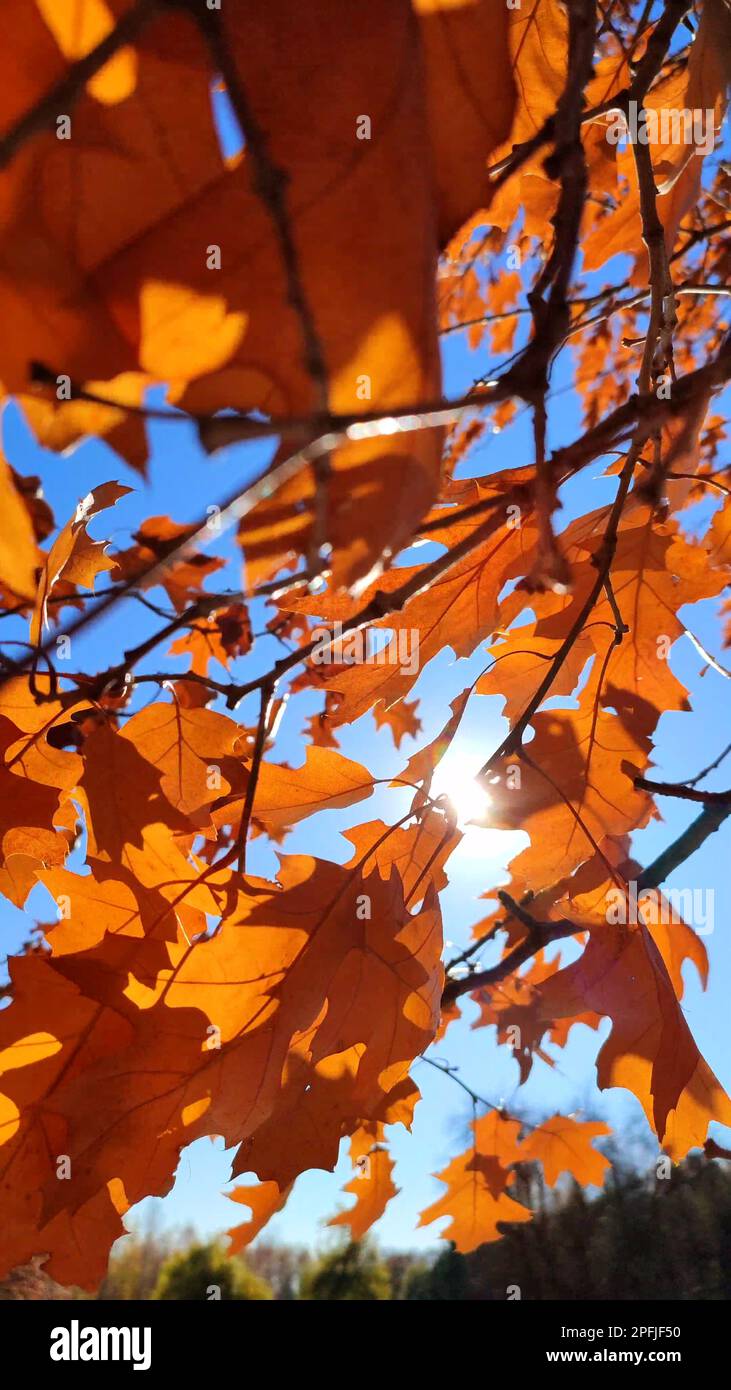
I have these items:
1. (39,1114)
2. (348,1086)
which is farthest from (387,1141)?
(39,1114)

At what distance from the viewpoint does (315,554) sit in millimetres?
296

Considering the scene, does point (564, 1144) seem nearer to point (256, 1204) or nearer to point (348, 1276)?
point (256, 1204)

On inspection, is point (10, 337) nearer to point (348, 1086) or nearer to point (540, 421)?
point (540, 421)

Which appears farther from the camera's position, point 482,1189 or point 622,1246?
point 622,1246

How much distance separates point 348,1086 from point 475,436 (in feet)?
9.68

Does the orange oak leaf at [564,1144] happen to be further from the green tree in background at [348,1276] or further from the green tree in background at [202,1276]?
the green tree in background at [348,1276]

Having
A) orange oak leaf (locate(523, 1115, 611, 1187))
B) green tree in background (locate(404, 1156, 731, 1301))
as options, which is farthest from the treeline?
orange oak leaf (locate(523, 1115, 611, 1187))

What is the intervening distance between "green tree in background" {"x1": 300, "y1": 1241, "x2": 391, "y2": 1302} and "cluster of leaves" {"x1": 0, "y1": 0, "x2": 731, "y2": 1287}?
16.1 m

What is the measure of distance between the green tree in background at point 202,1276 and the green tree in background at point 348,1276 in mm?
920

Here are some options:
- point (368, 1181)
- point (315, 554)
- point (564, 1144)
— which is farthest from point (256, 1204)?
point (564, 1144)

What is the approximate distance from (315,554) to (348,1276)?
1775 cm

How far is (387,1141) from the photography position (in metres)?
1.53

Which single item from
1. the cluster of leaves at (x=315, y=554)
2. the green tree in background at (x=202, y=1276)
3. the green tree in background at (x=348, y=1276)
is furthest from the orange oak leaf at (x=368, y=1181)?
the green tree in background at (x=348, y=1276)
